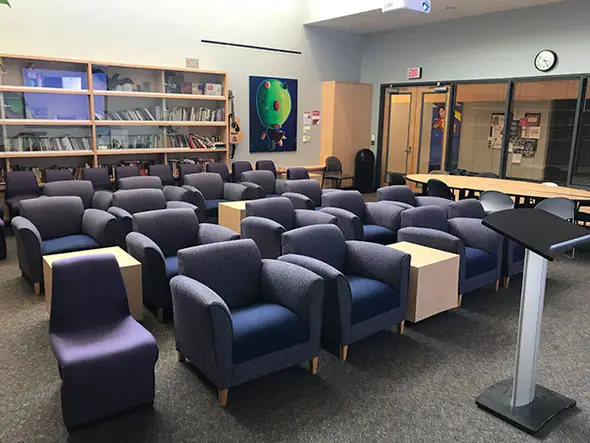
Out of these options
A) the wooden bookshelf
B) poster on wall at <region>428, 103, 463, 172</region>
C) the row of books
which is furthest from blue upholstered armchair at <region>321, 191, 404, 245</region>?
poster on wall at <region>428, 103, 463, 172</region>

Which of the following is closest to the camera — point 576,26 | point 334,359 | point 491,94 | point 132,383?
point 132,383

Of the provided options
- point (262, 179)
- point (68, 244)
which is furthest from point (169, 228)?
point (262, 179)

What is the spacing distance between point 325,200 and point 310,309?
10.3ft

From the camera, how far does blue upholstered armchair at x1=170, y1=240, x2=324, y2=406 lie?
294 centimetres

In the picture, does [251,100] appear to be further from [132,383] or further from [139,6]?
[132,383]

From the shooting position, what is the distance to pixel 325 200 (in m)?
6.26

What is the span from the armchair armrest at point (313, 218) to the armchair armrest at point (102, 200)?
247 cm

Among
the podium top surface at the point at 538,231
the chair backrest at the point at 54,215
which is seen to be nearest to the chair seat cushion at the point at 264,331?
the podium top surface at the point at 538,231

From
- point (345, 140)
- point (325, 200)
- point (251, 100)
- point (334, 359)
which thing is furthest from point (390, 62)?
point (334, 359)

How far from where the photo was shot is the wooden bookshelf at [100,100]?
761 cm

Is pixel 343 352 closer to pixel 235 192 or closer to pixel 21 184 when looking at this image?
pixel 235 192

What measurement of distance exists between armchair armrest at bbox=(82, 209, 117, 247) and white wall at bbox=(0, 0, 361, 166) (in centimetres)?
412

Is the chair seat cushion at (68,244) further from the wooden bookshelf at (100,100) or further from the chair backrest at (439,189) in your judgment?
the chair backrest at (439,189)

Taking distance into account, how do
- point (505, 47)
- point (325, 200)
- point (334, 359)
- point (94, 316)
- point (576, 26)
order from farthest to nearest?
point (505, 47) → point (576, 26) → point (325, 200) → point (334, 359) → point (94, 316)
